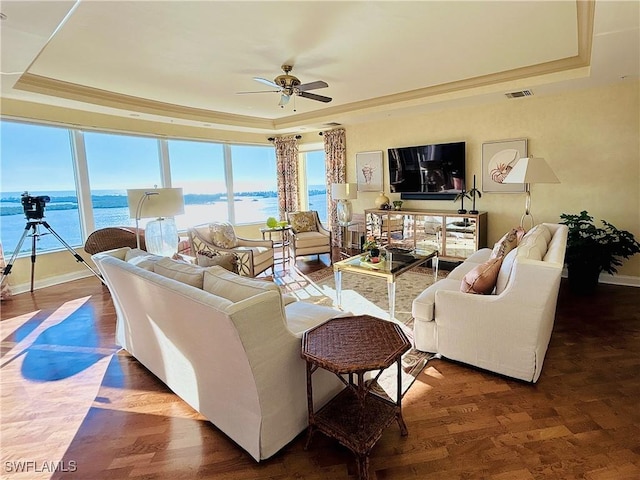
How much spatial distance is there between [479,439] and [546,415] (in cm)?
50

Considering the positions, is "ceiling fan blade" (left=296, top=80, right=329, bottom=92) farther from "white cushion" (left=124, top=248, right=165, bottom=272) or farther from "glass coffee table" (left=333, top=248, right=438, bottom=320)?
"white cushion" (left=124, top=248, right=165, bottom=272)

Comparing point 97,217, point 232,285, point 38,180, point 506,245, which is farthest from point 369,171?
point 38,180

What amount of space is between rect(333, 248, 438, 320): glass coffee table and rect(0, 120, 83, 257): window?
4.20 meters

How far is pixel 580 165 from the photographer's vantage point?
4.39 meters

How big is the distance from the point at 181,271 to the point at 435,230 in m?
4.16

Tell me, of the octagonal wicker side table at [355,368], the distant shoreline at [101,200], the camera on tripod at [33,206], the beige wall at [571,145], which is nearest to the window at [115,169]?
the distant shoreline at [101,200]

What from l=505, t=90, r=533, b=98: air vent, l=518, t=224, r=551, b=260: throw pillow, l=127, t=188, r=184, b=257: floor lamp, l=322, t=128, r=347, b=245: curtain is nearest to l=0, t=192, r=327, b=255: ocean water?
l=322, t=128, r=347, b=245: curtain

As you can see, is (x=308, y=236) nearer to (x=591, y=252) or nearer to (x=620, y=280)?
(x=591, y=252)

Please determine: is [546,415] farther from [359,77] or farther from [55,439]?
[359,77]

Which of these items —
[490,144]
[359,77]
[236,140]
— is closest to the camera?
[359,77]

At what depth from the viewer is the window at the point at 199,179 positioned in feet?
21.6

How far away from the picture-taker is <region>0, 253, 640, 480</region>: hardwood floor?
168 centimetres

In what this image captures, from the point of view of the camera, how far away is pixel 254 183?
25.5 ft

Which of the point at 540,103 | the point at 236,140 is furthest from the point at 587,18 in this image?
the point at 236,140
